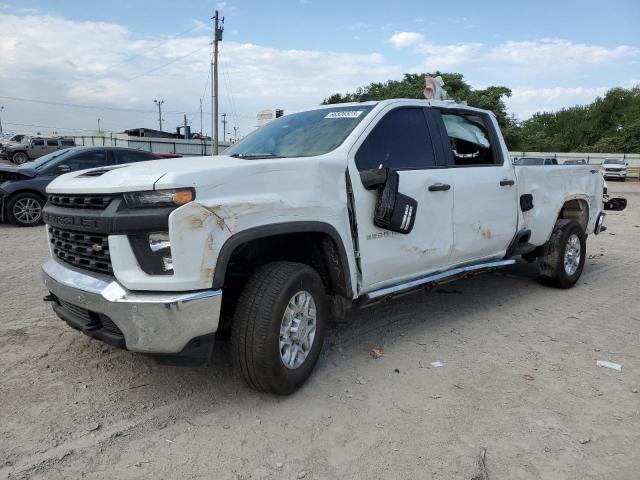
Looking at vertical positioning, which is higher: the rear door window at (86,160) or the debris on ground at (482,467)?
the rear door window at (86,160)

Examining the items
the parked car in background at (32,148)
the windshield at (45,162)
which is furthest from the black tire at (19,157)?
the windshield at (45,162)

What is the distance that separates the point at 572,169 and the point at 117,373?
5353 millimetres

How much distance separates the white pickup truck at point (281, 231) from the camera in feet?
9.16

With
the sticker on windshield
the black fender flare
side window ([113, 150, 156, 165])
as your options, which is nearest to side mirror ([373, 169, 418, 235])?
the black fender flare

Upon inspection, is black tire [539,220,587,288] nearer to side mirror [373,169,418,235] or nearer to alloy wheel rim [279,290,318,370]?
side mirror [373,169,418,235]

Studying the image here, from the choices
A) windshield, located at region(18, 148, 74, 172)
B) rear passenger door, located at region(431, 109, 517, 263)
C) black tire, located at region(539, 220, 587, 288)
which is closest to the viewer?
rear passenger door, located at region(431, 109, 517, 263)

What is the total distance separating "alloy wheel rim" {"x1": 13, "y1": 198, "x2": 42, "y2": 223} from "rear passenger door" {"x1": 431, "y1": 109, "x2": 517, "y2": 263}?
831 cm

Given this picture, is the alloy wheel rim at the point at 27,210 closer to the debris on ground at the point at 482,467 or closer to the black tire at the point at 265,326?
the black tire at the point at 265,326

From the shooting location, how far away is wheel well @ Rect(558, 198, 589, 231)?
255 inches

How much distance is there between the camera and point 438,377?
12.1 feet

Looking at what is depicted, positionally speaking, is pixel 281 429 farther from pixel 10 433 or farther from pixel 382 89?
pixel 382 89

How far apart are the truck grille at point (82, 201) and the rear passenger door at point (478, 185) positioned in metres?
2.75

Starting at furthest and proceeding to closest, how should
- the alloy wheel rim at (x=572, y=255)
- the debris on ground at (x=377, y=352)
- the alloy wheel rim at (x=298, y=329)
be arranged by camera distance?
1. the alloy wheel rim at (x=572, y=255)
2. the debris on ground at (x=377, y=352)
3. the alloy wheel rim at (x=298, y=329)

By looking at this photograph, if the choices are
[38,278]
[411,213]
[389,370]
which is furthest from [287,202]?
[38,278]
